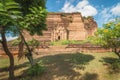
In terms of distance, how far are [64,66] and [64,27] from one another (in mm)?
28148

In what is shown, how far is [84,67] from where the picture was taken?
815 inches

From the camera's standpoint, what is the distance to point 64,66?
21.5m

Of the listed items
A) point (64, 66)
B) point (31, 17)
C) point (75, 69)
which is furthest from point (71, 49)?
point (31, 17)

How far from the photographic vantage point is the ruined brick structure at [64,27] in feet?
159

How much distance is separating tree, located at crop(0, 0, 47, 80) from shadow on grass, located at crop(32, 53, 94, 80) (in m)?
2.90

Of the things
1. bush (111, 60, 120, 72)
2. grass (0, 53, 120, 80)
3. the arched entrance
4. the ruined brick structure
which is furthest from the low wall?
the ruined brick structure

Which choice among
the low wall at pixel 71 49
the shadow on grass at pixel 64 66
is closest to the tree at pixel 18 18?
the shadow on grass at pixel 64 66

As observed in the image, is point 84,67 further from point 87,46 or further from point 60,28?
point 60,28

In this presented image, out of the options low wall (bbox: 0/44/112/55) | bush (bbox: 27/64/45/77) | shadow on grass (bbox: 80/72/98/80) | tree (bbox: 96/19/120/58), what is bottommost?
shadow on grass (bbox: 80/72/98/80)

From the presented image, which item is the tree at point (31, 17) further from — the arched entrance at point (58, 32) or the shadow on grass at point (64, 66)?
the arched entrance at point (58, 32)

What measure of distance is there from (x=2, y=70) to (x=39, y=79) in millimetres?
5267

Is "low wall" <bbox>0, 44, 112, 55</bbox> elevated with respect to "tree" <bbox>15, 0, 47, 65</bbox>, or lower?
lower

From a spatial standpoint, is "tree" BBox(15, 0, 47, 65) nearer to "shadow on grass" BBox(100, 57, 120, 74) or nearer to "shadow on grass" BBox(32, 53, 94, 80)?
"shadow on grass" BBox(32, 53, 94, 80)

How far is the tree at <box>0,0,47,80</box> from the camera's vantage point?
1576cm
